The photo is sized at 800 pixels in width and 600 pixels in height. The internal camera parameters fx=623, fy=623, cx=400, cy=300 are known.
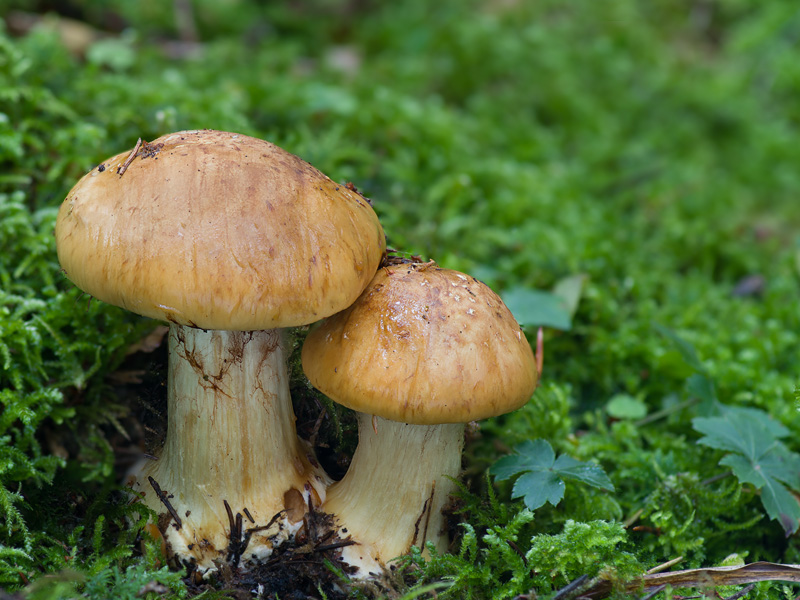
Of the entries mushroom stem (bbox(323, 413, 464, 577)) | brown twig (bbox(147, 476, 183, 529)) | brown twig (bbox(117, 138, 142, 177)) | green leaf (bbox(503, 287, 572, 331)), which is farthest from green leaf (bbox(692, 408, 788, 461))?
brown twig (bbox(117, 138, 142, 177))

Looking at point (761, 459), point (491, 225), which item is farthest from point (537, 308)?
point (761, 459)

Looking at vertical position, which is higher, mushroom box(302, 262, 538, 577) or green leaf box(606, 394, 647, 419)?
mushroom box(302, 262, 538, 577)

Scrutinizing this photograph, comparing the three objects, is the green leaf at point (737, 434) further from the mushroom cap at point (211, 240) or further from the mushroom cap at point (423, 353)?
the mushroom cap at point (211, 240)

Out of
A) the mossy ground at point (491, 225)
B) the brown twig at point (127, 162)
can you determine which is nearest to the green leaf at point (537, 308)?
the mossy ground at point (491, 225)

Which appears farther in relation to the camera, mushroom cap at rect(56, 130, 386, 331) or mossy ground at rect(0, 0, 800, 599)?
mossy ground at rect(0, 0, 800, 599)

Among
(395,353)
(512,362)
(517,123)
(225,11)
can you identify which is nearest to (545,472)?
(512,362)

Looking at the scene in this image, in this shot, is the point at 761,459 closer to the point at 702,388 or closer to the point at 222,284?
the point at 702,388

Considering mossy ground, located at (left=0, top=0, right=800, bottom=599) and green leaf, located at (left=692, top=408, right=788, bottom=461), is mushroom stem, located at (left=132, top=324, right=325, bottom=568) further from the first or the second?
green leaf, located at (left=692, top=408, right=788, bottom=461)
